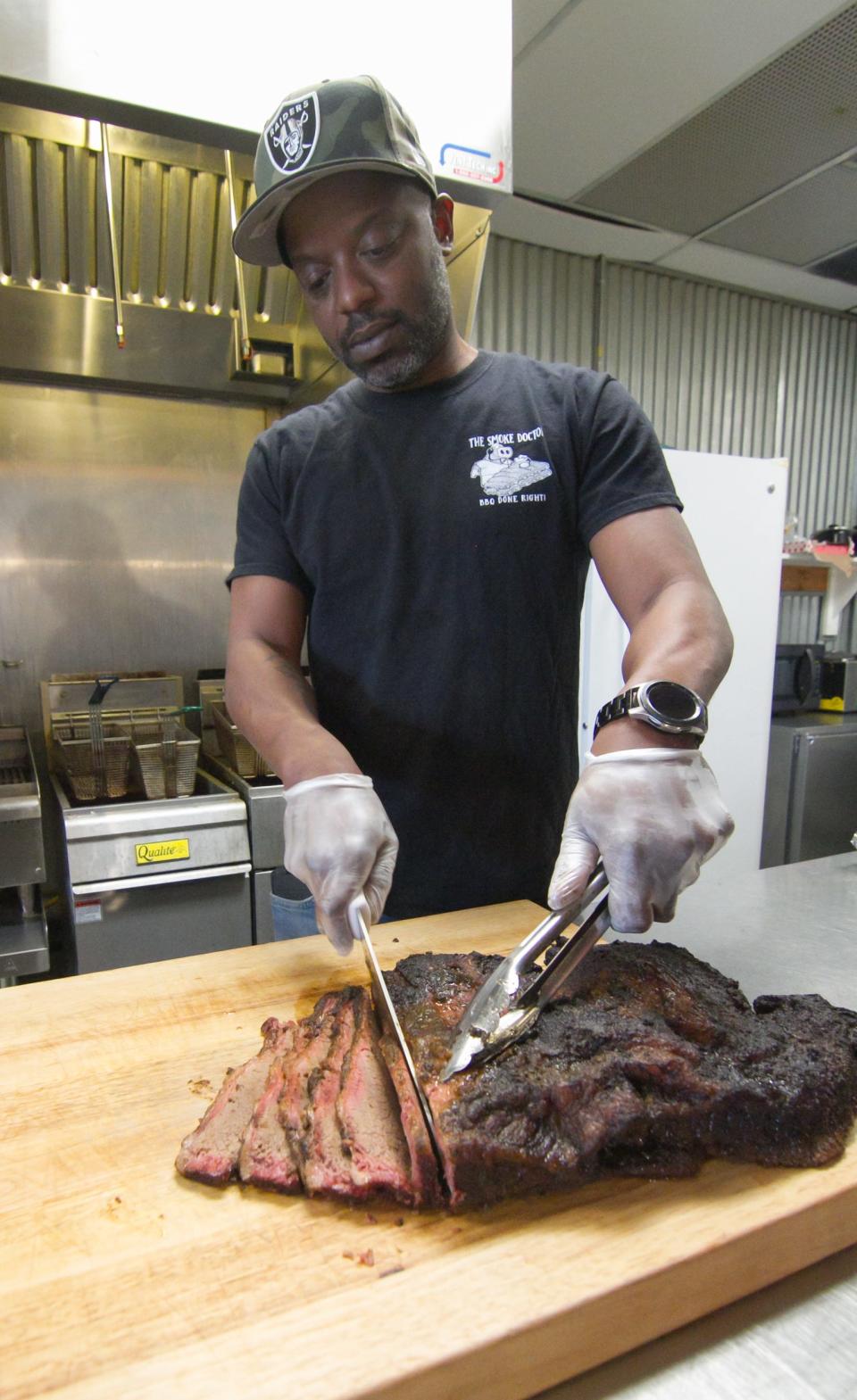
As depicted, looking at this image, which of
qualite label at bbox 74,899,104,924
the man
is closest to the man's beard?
the man

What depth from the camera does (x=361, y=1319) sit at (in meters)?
0.79

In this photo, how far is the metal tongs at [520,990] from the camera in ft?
3.54

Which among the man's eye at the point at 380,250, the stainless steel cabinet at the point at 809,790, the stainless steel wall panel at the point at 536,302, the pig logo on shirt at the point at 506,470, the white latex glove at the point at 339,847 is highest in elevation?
the stainless steel wall panel at the point at 536,302

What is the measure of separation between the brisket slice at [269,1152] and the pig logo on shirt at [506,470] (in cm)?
123

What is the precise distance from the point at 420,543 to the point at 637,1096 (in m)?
1.16

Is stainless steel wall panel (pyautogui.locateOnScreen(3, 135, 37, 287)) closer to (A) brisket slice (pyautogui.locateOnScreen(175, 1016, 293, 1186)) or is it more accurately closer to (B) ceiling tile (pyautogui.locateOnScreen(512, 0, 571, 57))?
(B) ceiling tile (pyautogui.locateOnScreen(512, 0, 571, 57))

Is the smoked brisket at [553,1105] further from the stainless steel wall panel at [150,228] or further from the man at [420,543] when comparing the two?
the stainless steel wall panel at [150,228]

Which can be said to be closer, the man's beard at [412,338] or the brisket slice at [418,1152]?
the brisket slice at [418,1152]

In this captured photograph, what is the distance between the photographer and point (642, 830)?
1139mm

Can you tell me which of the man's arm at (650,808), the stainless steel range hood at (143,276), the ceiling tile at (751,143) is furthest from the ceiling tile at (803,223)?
the man's arm at (650,808)

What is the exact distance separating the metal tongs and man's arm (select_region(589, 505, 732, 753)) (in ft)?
0.94

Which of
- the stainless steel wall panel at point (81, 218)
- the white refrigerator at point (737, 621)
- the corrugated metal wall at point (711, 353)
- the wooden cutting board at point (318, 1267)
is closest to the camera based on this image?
the wooden cutting board at point (318, 1267)

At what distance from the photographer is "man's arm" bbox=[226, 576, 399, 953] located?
4.28 ft

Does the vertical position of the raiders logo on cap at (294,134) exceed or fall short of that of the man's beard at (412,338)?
it exceeds it
